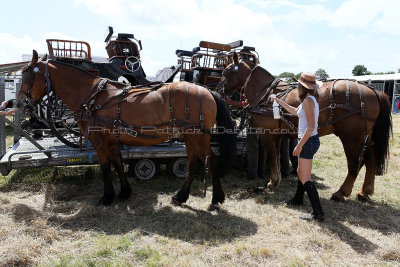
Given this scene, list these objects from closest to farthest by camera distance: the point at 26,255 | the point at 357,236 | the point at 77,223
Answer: the point at 26,255 < the point at 357,236 < the point at 77,223

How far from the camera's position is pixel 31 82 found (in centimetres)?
400

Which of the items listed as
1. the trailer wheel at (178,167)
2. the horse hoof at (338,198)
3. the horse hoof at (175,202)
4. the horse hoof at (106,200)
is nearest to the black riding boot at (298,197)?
the horse hoof at (338,198)

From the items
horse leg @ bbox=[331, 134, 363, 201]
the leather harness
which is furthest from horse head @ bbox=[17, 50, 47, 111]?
horse leg @ bbox=[331, 134, 363, 201]

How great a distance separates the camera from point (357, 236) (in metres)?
3.33

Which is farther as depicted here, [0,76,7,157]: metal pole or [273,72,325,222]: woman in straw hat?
[0,76,7,157]: metal pole

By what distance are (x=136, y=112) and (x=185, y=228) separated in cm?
165

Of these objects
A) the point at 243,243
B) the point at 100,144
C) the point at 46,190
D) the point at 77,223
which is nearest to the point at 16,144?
the point at 46,190

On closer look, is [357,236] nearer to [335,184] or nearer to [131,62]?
[335,184]

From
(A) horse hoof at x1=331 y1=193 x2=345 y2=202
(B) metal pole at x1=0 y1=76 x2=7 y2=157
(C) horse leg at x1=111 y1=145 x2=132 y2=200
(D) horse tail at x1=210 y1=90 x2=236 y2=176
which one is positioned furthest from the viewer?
(B) metal pole at x1=0 y1=76 x2=7 y2=157

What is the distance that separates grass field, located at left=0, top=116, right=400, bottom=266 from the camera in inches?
111

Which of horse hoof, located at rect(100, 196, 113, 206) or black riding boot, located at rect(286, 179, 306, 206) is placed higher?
black riding boot, located at rect(286, 179, 306, 206)

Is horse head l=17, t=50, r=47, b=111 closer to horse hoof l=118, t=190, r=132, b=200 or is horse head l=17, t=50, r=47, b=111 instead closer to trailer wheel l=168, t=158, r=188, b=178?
horse hoof l=118, t=190, r=132, b=200

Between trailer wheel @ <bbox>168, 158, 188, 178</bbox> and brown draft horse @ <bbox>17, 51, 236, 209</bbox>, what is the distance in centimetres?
135

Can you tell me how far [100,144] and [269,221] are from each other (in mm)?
2520
